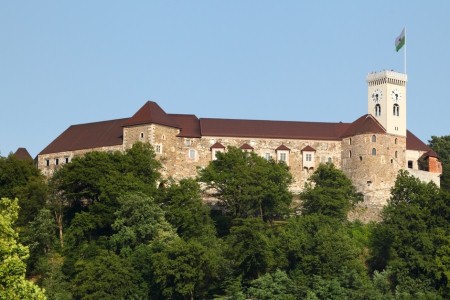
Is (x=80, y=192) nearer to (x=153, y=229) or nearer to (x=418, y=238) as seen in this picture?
(x=153, y=229)

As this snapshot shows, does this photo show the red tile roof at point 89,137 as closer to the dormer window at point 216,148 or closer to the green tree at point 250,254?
the dormer window at point 216,148

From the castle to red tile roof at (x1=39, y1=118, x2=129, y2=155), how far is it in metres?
0.14

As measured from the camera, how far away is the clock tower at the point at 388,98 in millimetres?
93331

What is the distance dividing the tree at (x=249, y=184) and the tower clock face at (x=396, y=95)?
1366 cm

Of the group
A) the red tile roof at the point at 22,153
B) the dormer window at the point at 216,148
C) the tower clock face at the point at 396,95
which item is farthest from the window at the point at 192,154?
the red tile roof at the point at 22,153

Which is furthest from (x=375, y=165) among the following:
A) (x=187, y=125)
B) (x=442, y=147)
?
(x=442, y=147)

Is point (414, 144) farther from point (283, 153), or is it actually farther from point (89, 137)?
point (89, 137)

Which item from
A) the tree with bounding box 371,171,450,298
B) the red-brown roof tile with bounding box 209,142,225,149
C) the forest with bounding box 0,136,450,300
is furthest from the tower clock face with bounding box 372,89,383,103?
the red-brown roof tile with bounding box 209,142,225,149

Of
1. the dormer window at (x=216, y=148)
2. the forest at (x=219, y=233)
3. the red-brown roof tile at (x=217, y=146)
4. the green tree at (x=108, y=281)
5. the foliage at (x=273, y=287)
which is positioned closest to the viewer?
the foliage at (x=273, y=287)

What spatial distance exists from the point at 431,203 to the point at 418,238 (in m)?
5.08

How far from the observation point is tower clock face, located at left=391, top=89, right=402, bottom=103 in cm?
9456

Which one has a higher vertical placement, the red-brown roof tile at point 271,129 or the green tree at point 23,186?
the red-brown roof tile at point 271,129

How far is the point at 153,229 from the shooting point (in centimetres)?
7412

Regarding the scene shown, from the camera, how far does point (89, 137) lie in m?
97.6
